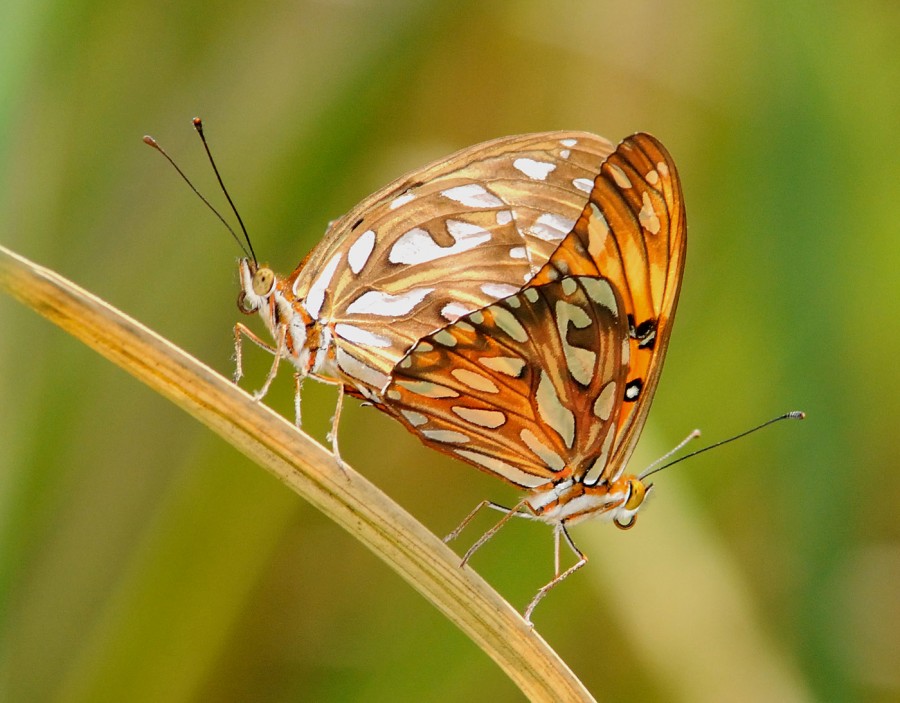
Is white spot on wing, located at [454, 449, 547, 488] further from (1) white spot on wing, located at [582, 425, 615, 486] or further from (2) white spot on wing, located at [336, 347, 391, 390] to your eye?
(2) white spot on wing, located at [336, 347, 391, 390]

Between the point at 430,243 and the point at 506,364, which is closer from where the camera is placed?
the point at 506,364

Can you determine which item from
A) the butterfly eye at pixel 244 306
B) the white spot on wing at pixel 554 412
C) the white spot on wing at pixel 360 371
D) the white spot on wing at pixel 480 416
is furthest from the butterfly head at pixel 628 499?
the butterfly eye at pixel 244 306

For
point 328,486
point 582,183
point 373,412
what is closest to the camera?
point 328,486

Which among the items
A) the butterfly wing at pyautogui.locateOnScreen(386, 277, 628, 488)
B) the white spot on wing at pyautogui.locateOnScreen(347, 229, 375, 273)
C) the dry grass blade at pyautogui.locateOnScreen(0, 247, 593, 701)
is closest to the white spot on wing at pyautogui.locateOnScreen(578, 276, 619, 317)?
the butterfly wing at pyautogui.locateOnScreen(386, 277, 628, 488)

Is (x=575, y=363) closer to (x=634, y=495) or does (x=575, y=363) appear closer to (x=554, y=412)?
(x=554, y=412)

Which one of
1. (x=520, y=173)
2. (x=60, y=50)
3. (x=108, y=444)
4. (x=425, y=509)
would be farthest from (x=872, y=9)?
(x=108, y=444)

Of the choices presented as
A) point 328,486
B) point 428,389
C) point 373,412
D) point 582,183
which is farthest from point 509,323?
point 373,412

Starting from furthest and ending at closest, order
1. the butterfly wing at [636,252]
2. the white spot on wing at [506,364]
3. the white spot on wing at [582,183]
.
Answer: the white spot on wing at [582,183] → the white spot on wing at [506,364] → the butterfly wing at [636,252]

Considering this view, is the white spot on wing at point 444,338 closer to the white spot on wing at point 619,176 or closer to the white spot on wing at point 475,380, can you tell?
the white spot on wing at point 475,380
